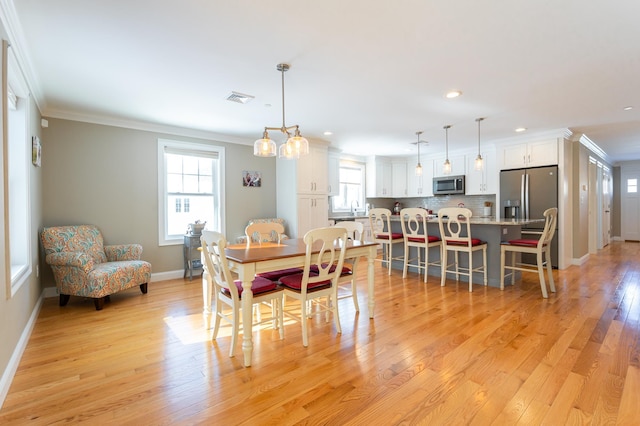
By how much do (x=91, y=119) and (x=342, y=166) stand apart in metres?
4.59

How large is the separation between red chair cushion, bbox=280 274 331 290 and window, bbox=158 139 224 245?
9.70 ft

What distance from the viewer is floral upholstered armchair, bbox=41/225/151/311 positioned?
341 centimetres

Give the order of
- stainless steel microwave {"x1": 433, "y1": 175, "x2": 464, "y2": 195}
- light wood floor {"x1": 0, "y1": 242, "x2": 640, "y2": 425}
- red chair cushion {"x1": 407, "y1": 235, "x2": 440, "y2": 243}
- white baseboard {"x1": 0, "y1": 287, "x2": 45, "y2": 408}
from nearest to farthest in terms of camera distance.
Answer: light wood floor {"x1": 0, "y1": 242, "x2": 640, "y2": 425}
white baseboard {"x1": 0, "y1": 287, "x2": 45, "y2": 408}
red chair cushion {"x1": 407, "y1": 235, "x2": 440, "y2": 243}
stainless steel microwave {"x1": 433, "y1": 175, "x2": 464, "y2": 195}

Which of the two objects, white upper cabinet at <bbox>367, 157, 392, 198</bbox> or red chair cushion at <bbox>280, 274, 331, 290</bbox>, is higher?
white upper cabinet at <bbox>367, 157, 392, 198</bbox>

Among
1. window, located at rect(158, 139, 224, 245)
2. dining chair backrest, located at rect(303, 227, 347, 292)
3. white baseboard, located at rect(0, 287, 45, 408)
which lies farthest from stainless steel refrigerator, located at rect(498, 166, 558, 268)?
white baseboard, located at rect(0, 287, 45, 408)

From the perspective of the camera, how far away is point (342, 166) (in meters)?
7.17

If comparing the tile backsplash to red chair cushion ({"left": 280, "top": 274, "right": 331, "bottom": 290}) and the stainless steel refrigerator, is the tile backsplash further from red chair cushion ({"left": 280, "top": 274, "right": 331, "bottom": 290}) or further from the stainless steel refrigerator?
red chair cushion ({"left": 280, "top": 274, "right": 331, "bottom": 290})

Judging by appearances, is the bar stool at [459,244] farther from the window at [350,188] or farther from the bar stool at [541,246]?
the window at [350,188]

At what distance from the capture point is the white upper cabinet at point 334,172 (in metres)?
6.60

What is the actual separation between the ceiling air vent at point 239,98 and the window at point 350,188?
3.64 metres

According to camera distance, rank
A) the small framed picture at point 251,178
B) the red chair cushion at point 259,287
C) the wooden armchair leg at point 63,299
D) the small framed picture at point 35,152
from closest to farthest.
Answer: the red chair cushion at point 259,287 → the small framed picture at point 35,152 → the wooden armchair leg at point 63,299 → the small framed picture at point 251,178

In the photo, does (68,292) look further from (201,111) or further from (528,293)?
(528,293)

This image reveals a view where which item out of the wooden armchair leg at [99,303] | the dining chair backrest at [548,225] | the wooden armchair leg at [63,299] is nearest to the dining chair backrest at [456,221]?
the dining chair backrest at [548,225]

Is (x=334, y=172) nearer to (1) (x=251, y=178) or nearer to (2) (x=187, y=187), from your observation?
(1) (x=251, y=178)
